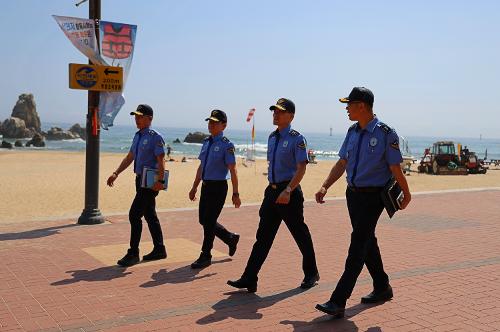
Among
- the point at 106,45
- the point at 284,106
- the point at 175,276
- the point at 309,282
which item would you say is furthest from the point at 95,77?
the point at 309,282

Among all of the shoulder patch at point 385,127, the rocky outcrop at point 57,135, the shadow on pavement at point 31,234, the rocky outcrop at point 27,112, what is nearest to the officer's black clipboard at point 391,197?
the shoulder patch at point 385,127

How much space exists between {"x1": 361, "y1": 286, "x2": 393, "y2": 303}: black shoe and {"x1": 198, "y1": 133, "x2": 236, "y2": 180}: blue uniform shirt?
6.80 feet

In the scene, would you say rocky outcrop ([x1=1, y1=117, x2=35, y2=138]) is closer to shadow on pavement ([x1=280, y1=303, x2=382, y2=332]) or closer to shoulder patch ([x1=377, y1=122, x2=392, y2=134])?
shadow on pavement ([x1=280, y1=303, x2=382, y2=332])

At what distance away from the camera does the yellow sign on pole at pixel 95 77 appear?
9102 millimetres

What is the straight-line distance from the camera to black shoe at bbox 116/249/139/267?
6.40 meters

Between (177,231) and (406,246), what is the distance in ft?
11.2

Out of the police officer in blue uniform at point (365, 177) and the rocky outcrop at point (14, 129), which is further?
the rocky outcrop at point (14, 129)

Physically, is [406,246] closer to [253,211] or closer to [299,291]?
[299,291]

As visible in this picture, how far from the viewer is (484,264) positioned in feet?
21.6

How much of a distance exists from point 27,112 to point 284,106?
106 metres

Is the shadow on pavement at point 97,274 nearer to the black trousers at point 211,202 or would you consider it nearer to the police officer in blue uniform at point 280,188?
the black trousers at point 211,202

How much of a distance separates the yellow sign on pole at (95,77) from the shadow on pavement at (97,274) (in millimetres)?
3855

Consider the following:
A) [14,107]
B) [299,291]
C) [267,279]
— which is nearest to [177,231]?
[267,279]

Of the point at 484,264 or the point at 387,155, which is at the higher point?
the point at 387,155
